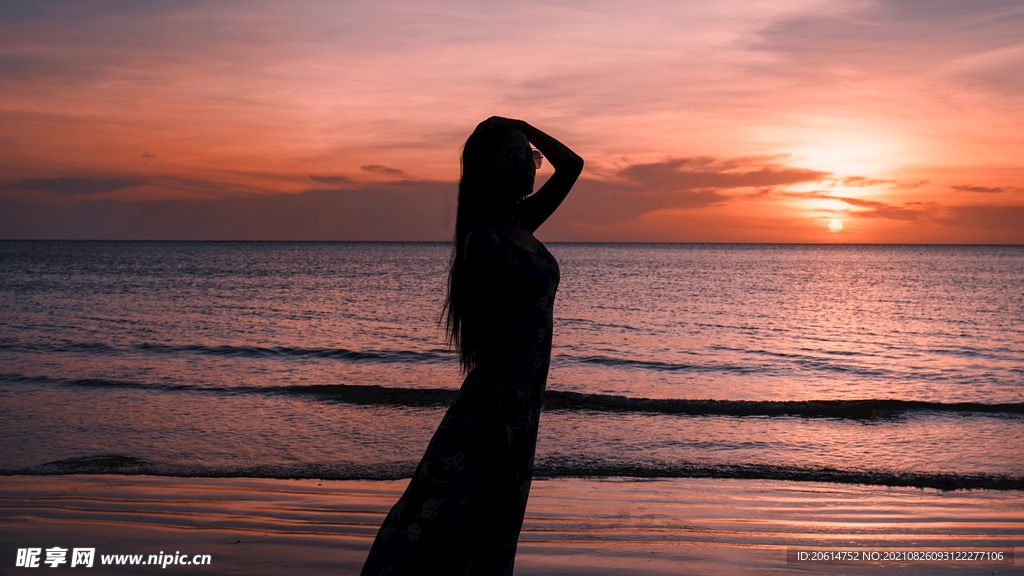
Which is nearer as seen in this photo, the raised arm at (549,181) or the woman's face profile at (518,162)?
the woman's face profile at (518,162)

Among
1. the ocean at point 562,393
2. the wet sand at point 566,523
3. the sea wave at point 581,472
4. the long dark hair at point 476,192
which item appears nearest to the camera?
the long dark hair at point 476,192

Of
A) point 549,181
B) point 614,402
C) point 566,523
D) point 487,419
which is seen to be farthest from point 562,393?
point 487,419

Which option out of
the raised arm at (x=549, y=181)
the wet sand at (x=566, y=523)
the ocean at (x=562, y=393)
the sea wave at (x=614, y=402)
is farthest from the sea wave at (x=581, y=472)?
the raised arm at (x=549, y=181)

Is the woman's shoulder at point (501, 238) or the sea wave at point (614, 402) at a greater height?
the woman's shoulder at point (501, 238)

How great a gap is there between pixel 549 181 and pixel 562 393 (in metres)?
10.9

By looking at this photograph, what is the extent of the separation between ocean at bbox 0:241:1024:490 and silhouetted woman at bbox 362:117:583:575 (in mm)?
5334

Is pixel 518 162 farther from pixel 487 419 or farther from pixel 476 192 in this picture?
pixel 487 419

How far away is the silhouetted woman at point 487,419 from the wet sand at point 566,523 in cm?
258

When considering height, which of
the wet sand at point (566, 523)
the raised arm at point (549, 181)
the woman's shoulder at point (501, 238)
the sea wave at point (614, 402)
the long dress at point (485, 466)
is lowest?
the sea wave at point (614, 402)

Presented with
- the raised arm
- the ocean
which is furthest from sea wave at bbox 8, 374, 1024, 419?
the raised arm

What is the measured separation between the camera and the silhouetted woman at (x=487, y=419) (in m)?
1.93

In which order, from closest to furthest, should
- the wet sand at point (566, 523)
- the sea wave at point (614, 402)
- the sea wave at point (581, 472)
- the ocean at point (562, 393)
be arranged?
the wet sand at point (566, 523) → the sea wave at point (581, 472) → the ocean at point (562, 393) → the sea wave at point (614, 402)

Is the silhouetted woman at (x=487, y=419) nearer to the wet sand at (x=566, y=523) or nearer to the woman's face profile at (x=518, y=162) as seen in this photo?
the woman's face profile at (x=518, y=162)

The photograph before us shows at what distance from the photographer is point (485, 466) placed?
1.98 metres
